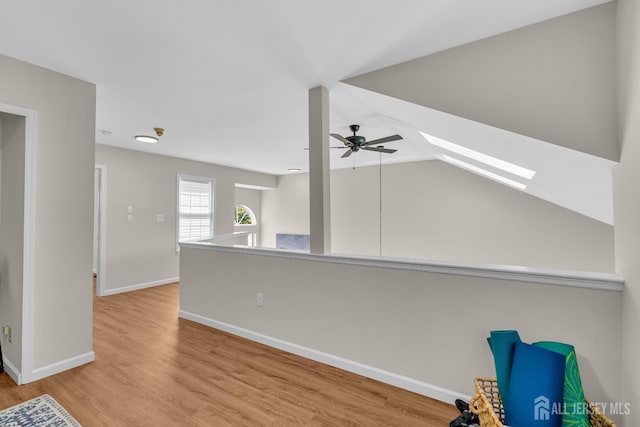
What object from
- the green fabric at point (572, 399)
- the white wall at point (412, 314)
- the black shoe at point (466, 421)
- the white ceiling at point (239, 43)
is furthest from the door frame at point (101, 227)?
the green fabric at point (572, 399)

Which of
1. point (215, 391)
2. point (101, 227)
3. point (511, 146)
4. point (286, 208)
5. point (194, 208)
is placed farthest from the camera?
point (286, 208)

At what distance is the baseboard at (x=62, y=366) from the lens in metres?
2.21

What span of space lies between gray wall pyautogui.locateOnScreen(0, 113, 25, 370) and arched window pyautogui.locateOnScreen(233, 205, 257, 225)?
5965mm

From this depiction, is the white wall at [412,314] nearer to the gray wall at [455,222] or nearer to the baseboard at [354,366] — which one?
the baseboard at [354,366]

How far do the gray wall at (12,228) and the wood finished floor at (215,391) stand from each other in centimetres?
42

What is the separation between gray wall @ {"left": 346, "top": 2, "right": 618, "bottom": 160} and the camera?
1.63m

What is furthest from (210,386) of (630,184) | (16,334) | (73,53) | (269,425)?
(630,184)

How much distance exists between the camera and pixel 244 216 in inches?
337

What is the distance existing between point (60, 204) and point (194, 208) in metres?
3.72

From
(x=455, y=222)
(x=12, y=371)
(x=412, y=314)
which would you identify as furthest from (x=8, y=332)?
(x=455, y=222)

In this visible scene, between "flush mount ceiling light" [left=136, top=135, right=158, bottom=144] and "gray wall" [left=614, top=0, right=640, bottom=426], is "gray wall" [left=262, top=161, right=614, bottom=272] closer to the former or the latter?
"gray wall" [left=614, top=0, right=640, bottom=426]

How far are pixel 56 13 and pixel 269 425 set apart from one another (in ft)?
8.69

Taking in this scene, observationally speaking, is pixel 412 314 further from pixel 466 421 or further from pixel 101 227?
pixel 101 227

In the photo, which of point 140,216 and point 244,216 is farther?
point 244,216
